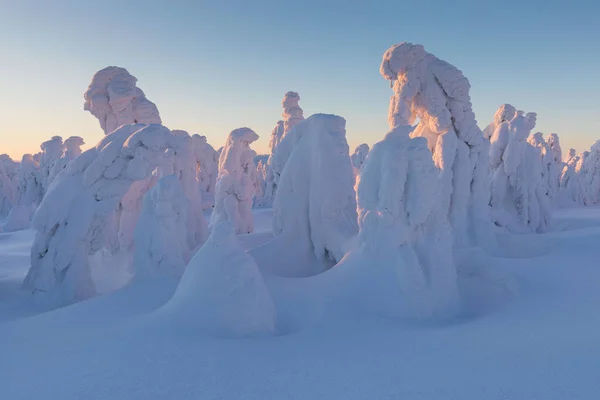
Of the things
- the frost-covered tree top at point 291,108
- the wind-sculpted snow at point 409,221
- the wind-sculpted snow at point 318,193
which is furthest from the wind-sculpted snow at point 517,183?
the frost-covered tree top at point 291,108

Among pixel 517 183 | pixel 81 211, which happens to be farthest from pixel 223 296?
pixel 517 183

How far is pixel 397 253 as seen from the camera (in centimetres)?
514

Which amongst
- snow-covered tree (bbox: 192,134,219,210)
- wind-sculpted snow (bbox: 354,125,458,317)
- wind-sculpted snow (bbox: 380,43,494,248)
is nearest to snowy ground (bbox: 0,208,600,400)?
wind-sculpted snow (bbox: 354,125,458,317)

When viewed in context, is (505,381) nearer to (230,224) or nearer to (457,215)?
(230,224)

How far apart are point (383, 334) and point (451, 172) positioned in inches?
235

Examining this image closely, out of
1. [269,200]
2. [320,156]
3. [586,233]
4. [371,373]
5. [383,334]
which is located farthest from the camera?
[269,200]

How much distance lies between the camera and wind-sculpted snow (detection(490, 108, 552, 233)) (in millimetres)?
13203

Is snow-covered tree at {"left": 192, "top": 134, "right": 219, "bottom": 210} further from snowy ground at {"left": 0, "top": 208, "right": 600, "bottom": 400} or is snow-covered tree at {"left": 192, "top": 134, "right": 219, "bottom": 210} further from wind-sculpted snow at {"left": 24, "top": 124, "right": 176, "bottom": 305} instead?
snowy ground at {"left": 0, "top": 208, "right": 600, "bottom": 400}

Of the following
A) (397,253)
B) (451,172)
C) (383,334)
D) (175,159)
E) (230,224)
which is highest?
(175,159)

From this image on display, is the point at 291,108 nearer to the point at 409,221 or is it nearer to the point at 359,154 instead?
the point at 359,154

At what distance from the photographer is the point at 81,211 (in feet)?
23.1

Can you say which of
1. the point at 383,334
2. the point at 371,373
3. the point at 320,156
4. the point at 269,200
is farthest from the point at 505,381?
the point at 269,200

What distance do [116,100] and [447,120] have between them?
25.8 ft

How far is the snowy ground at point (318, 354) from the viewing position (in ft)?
9.67
